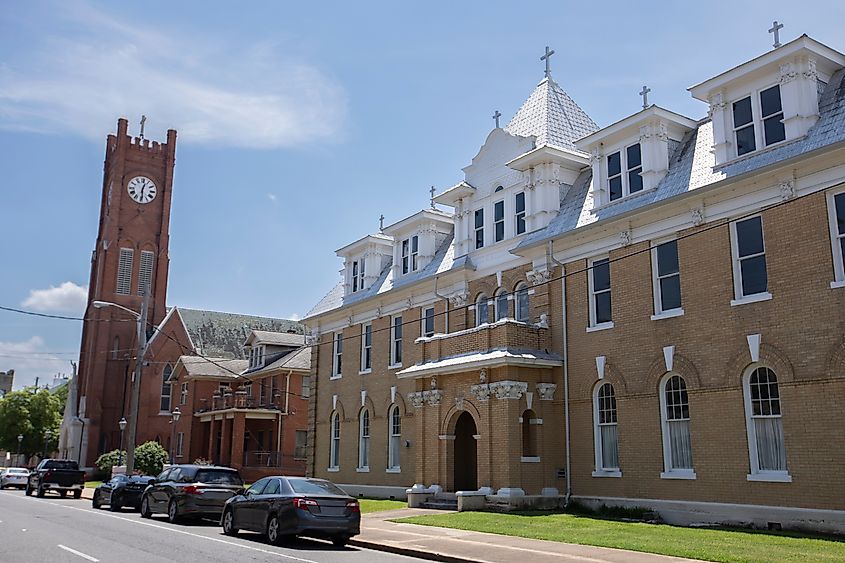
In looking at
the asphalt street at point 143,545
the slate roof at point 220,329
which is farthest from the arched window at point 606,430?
the slate roof at point 220,329

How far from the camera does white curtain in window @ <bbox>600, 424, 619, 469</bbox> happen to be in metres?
22.1

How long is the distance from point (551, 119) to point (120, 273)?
168ft

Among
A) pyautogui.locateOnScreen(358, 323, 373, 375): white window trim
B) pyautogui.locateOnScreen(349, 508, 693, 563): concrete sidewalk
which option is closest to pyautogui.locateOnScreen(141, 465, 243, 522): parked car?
pyautogui.locateOnScreen(349, 508, 693, 563): concrete sidewalk

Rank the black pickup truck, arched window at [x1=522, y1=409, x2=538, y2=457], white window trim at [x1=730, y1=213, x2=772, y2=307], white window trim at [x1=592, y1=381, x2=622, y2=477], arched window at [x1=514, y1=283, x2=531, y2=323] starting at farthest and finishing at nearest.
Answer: the black pickup truck
arched window at [x1=514, y1=283, x2=531, y2=323]
arched window at [x1=522, y1=409, x2=538, y2=457]
white window trim at [x1=592, y1=381, x2=622, y2=477]
white window trim at [x1=730, y1=213, x2=772, y2=307]

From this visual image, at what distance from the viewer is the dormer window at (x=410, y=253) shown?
3291 centimetres

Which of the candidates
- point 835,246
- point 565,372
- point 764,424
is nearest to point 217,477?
point 565,372

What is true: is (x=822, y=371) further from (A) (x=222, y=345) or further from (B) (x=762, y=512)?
(A) (x=222, y=345)

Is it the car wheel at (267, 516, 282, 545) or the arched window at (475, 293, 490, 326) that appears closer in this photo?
the car wheel at (267, 516, 282, 545)

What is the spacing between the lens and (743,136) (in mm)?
20094

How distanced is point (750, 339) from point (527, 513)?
25.5 ft

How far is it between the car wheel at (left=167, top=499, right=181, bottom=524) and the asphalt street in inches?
19.7

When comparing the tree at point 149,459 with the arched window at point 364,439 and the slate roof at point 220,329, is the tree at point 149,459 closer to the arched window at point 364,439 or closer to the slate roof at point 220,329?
the arched window at point 364,439

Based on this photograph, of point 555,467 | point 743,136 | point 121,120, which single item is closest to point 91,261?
point 121,120

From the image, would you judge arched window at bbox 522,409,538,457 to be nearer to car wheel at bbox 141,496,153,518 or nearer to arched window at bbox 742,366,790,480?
arched window at bbox 742,366,790,480
